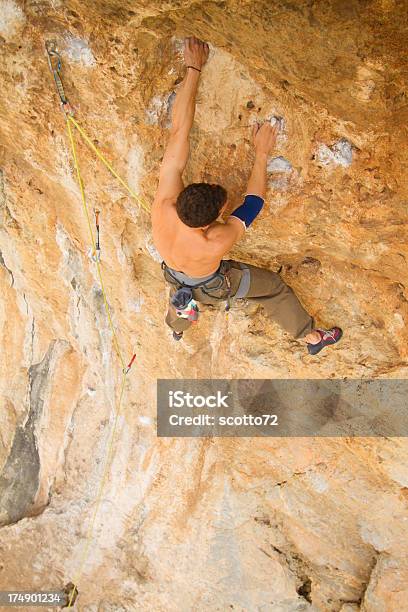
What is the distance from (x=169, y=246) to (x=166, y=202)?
0.85 feet

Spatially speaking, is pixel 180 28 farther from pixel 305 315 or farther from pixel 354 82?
pixel 305 315

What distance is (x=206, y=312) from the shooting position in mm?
4164

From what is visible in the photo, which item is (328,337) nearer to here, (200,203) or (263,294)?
(263,294)

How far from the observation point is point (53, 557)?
5.80 m

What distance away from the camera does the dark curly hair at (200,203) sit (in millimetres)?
2551

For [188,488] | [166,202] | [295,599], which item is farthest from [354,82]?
[295,599]

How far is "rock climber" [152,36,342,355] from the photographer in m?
2.61

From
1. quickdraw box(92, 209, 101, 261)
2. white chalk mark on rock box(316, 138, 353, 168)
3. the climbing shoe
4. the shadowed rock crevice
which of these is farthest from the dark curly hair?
the shadowed rock crevice

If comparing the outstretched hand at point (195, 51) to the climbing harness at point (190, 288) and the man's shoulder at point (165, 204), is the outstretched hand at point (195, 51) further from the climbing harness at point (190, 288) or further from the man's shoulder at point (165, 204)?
the climbing harness at point (190, 288)

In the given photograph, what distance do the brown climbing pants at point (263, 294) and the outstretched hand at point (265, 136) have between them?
0.79 m

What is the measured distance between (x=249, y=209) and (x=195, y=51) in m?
0.86
